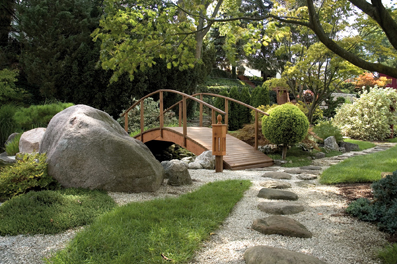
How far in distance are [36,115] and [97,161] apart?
7044 millimetres

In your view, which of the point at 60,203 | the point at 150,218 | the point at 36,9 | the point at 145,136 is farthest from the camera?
the point at 36,9

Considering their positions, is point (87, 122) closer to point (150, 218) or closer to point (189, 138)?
point (150, 218)

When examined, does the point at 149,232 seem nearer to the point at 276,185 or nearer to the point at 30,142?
the point at 276,185

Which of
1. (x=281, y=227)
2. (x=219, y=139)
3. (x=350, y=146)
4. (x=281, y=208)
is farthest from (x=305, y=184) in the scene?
(x=350, y=146)

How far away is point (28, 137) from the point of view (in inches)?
321

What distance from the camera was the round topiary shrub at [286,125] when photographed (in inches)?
305

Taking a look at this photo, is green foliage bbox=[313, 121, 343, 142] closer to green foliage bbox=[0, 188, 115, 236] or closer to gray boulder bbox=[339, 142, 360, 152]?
gray boulder bbox=[339, 142, 360, 152]

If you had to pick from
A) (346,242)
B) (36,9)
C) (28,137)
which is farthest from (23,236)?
(36,9)

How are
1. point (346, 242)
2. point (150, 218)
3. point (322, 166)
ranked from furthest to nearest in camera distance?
point (322, 166), point (150, 218), point (346, 242)

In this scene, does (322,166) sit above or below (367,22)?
below

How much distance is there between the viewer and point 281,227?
296 centimetres

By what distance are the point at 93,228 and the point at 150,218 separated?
547mm

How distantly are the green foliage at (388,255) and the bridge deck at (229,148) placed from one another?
4.46 meters

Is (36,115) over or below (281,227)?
over
